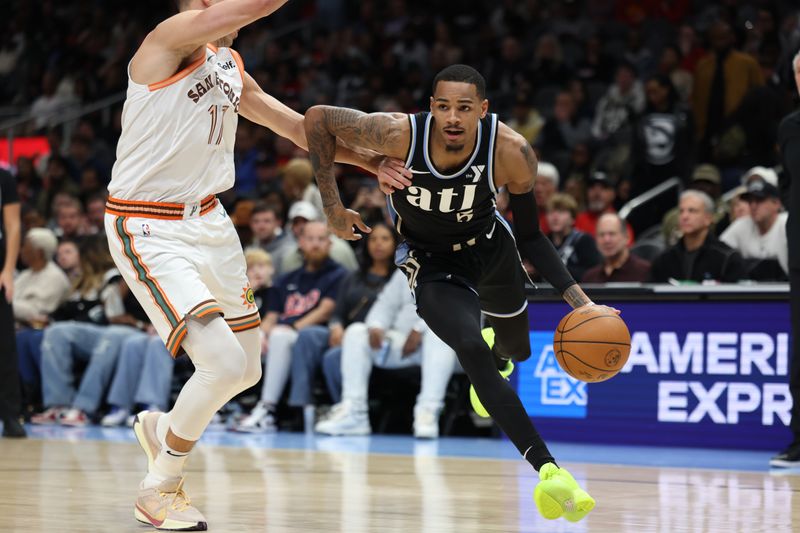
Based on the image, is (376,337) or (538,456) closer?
(538,456)

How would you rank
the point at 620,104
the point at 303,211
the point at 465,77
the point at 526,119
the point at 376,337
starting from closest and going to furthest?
the point at 465,77
the point at 376,337
the point at 303,211
the point at 620,104
the point at 526,119

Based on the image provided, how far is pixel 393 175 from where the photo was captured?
5.29 metres

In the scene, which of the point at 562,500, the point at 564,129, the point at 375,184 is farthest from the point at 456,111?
the point at 564,129

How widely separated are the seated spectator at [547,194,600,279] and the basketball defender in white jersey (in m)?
4.94

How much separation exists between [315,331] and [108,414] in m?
2.46

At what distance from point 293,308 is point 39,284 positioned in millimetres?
2686

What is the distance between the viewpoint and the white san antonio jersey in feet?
16.0

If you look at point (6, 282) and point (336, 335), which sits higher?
point (6, 282)

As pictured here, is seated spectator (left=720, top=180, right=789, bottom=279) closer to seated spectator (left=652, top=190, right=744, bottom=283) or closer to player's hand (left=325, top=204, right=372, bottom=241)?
seated spectator (left=652, top=190, right=744, bottom=283)

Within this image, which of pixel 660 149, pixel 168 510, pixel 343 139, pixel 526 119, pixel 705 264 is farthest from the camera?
pixel 526 119

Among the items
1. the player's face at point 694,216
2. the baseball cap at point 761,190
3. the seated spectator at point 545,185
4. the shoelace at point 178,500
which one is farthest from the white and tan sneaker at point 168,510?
the seated spectator at point 545,185

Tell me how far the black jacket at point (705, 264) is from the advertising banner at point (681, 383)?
2.08 ft

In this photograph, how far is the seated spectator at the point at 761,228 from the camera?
9086 millimetres

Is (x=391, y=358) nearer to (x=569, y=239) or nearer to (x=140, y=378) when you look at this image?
(x=569, y=239)
